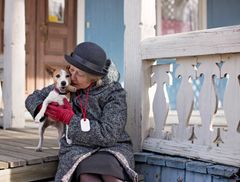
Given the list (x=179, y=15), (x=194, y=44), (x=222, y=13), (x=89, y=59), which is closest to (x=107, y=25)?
(x=179, y=15)

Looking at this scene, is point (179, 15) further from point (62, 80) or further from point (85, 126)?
point (85, 126)

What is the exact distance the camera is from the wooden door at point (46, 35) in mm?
6965

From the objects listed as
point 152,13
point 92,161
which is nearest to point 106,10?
point 152,13

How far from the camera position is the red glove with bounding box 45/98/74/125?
2.89 metres

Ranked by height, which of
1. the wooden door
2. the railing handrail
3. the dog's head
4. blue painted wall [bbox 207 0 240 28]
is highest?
blue painted wall [bbox 207 0 240 28]

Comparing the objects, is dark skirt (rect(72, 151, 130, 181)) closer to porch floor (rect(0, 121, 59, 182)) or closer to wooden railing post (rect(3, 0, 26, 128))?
porch floor (rect(0, 121, 59, 182))

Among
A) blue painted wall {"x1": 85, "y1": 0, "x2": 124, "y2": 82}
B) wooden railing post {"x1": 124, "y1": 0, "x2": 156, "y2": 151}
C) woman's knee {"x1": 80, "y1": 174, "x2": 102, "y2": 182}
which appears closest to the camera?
woman's knee {"x1": 80, "y1": 174, "x2": 102, "y2": 182}

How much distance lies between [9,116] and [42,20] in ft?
8.53

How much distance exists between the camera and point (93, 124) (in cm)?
281

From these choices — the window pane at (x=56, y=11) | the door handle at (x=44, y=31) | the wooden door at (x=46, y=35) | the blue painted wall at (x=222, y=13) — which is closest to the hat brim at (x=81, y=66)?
the wooden door at (x=46, y=35)

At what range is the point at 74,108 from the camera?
3.10m

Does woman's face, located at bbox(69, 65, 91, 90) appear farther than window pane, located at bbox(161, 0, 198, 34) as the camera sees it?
No

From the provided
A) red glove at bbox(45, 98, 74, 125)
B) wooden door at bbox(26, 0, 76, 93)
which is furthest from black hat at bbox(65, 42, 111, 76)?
wooden door at bbox(26, 0, 76, 93)

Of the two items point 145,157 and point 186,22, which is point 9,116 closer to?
point 145,157
